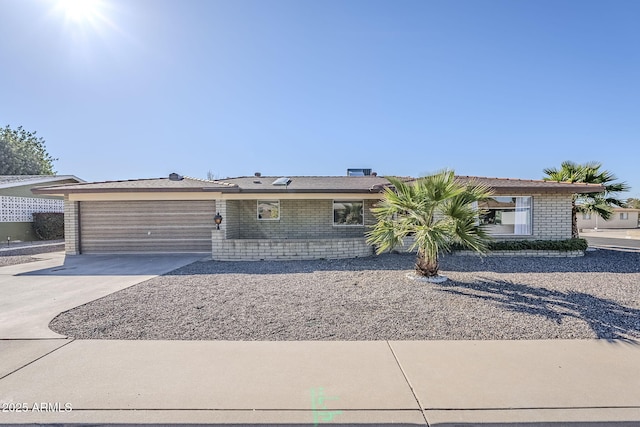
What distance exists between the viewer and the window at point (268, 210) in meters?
15.1

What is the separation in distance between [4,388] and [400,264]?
899cm

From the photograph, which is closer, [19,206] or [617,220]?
[19,206]

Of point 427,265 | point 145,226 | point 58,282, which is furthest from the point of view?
point 145,226

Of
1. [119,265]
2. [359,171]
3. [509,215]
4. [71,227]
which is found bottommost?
[119,265]

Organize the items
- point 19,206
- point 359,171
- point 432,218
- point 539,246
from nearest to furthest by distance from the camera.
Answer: point 432,218 → point 539,246 → point 19,206 → point 359,171

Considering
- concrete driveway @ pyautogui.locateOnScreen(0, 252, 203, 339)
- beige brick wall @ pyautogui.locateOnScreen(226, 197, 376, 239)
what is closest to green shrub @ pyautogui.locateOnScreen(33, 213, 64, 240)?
concrete driveway @ pyautogui.locateOnScreen(0, 252, 203, 339)

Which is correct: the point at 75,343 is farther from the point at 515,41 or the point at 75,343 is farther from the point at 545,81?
the point at 545,81

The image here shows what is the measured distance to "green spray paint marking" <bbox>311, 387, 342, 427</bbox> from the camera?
275 centimetres

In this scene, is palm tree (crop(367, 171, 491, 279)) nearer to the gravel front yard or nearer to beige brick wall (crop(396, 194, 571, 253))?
the gravel front yard

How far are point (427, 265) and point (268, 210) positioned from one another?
895 cm

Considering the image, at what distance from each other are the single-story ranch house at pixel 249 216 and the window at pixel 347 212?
0.15 feet

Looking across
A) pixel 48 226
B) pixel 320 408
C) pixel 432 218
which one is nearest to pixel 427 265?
pixel 432 218

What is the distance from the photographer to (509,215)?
1308cm

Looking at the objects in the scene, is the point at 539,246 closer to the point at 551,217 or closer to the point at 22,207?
the point at 551,217
